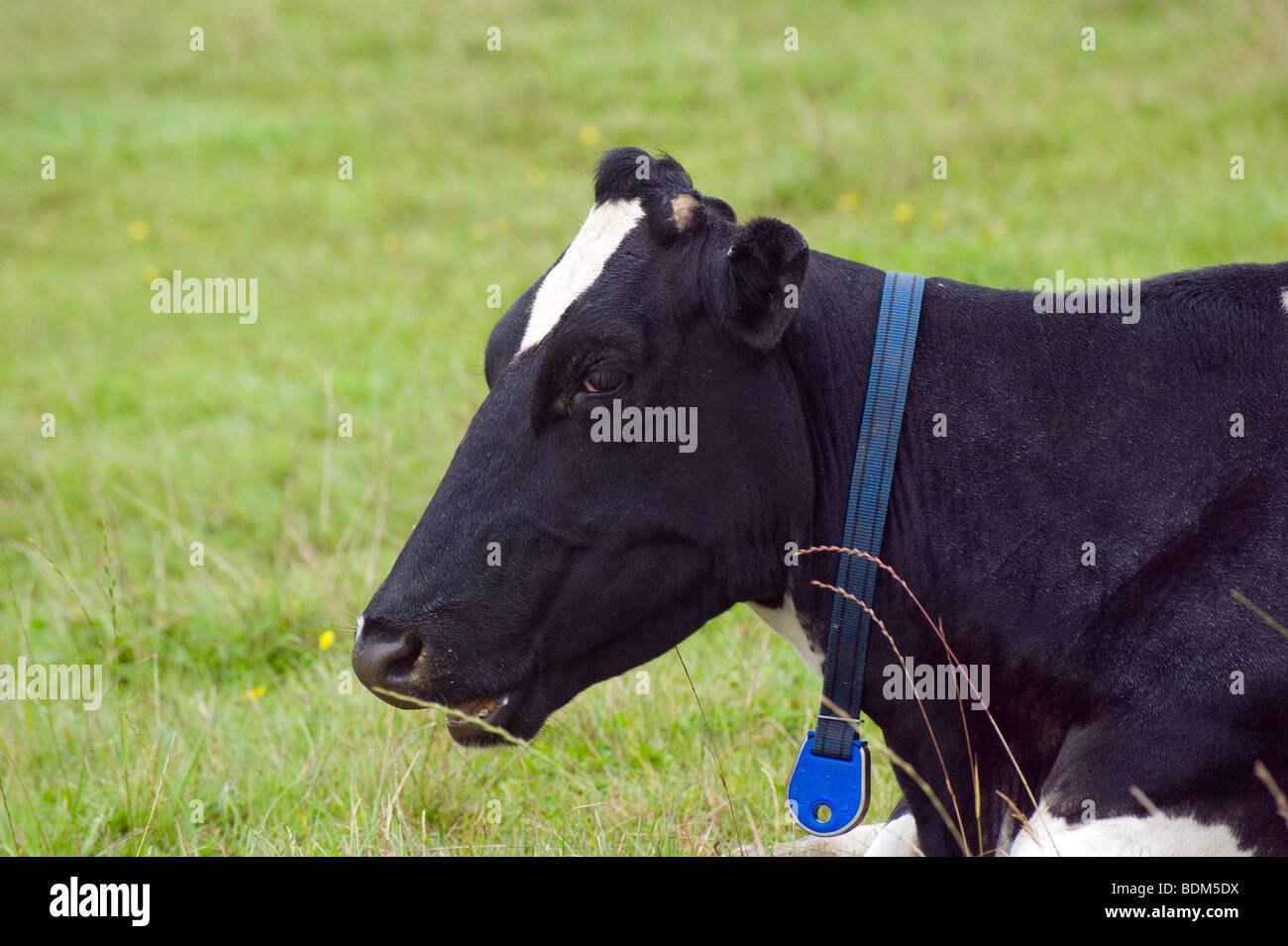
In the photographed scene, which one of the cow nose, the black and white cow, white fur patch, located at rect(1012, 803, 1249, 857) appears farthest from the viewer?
the cow nose

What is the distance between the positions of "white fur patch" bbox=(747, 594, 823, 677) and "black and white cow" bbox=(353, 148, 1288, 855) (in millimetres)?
28

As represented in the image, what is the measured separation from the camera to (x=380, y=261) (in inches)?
415

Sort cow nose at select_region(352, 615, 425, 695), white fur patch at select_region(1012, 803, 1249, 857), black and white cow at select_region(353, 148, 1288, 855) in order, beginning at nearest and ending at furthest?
white fur patch at select_region(1012, 803, 1249, 857) → black and white cow at select_region(353, 148, 1288, 855) → cow nose at select_region(352, 615, 425, 695)

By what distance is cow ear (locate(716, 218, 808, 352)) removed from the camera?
9.34 feet

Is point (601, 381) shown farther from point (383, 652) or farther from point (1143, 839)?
point (1143, 839)

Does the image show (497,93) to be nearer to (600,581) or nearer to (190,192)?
(190,192)

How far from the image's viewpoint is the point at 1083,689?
2842 mm

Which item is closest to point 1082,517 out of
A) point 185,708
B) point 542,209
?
point 185,708

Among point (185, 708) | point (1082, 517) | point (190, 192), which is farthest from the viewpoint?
point (190, 192)

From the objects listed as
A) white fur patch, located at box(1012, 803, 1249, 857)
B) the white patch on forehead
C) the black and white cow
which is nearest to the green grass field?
the black and white cow

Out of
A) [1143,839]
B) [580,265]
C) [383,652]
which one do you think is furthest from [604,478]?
[1143,839]

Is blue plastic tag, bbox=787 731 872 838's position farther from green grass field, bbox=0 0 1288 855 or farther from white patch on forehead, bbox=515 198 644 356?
white patch on forehead, bbox=515 198 644 356

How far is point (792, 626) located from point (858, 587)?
0.26 meters

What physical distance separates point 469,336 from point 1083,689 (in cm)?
634
